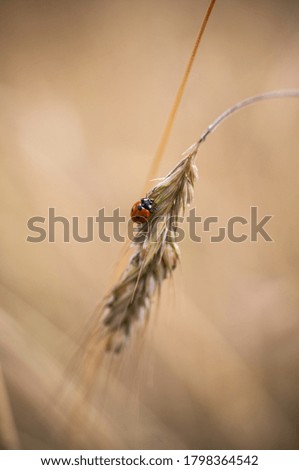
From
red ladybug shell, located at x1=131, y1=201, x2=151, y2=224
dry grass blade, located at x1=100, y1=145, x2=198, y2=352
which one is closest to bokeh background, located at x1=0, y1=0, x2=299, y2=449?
dry grass blade, located at x1=100, y1=145, x2=198, y2=352

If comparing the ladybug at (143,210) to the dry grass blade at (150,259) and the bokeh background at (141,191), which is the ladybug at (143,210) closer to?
the dry grass blade at (150,259)

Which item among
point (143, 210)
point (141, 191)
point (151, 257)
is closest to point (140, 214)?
point (143, 210)

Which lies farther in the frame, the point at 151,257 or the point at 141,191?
the point at 141,191

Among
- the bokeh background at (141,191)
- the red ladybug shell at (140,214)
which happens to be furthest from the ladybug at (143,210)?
the bokeh background at (141,191)

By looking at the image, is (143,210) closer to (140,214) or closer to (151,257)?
(140,214)

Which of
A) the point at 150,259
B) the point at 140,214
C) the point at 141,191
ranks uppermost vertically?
the point at 141,191

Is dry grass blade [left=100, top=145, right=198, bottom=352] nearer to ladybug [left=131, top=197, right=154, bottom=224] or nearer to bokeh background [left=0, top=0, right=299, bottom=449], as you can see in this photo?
ladybug [left=131, top=197, right=154, bottom=224]
